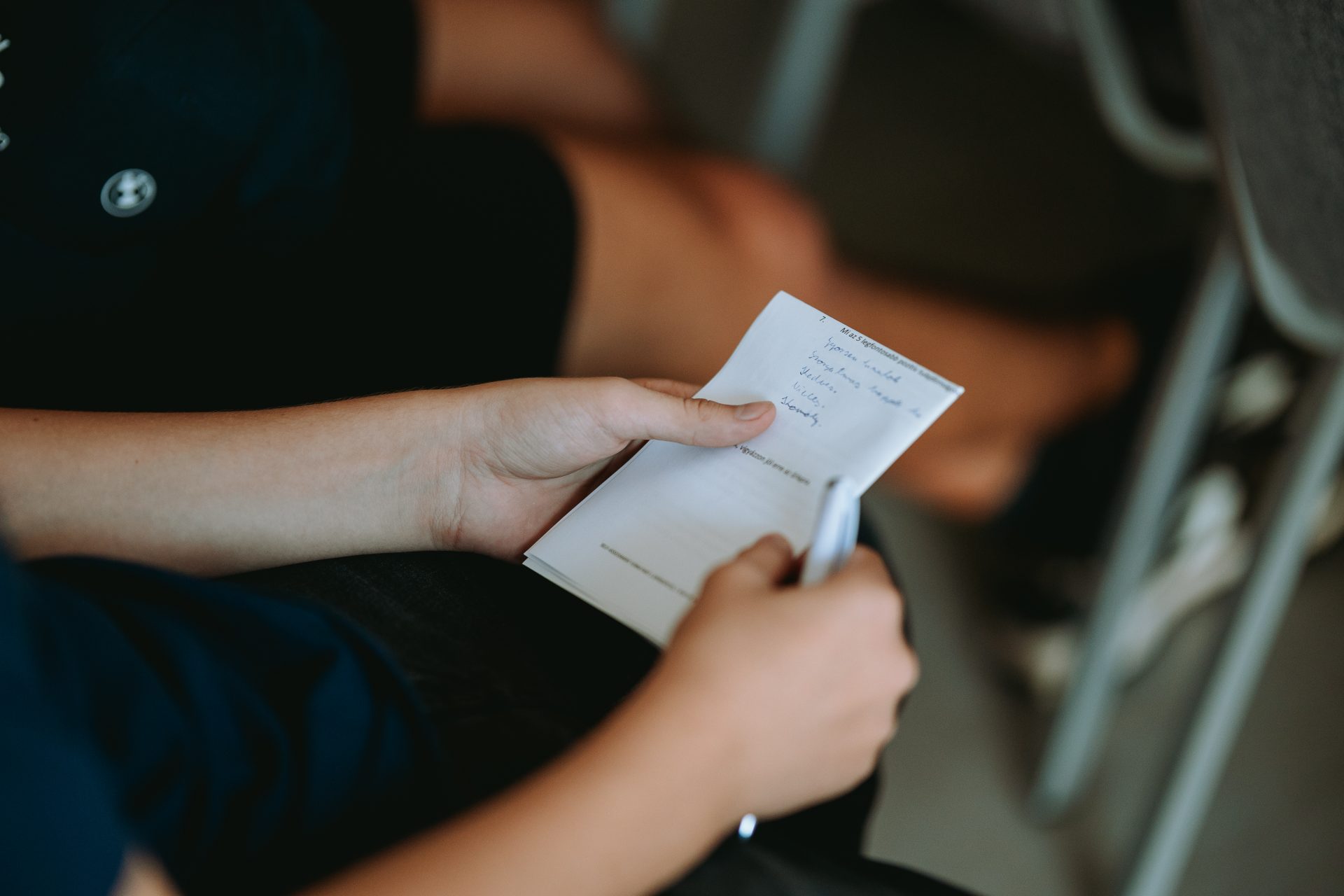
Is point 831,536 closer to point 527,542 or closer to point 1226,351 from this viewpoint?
point 527,542

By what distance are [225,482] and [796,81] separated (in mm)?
878

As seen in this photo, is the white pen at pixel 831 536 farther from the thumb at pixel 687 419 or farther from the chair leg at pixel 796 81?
the chair leg at pixel 796 81

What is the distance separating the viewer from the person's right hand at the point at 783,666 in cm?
37

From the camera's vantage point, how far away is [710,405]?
16.7 inches

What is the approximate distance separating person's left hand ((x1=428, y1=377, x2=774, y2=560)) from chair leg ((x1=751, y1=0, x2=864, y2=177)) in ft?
2.57

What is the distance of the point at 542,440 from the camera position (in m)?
0.46

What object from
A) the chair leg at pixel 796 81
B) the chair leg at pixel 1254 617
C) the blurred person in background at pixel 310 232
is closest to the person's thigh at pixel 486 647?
the blurred person in background at pixel 310 232

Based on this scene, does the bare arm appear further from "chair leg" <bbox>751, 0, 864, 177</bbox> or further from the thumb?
"chair leg" <bbox>751, 0, 864, 177</bbox>

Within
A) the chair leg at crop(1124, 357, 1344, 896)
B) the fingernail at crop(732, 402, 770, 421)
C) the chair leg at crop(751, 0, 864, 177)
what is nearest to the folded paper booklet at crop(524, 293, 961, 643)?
the fingernail at crop(732, 402, 770, 421)

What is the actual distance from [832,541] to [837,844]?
0.63 feet

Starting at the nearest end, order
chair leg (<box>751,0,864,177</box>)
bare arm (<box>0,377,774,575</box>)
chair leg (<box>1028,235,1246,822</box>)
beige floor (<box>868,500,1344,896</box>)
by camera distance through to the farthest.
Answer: bare arm (<box>0,377,774,575</box>) → chair leg (<box>1028,235,1246,822</box>) → beige floor (<box>868,500,1344,896</box>) → chair leg (<box>751,0,864,177</box>)

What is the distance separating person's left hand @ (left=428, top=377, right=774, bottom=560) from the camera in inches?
16.9

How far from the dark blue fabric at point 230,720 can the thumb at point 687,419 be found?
0.45 ft

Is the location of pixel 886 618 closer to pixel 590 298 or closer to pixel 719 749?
pixel 719 749
